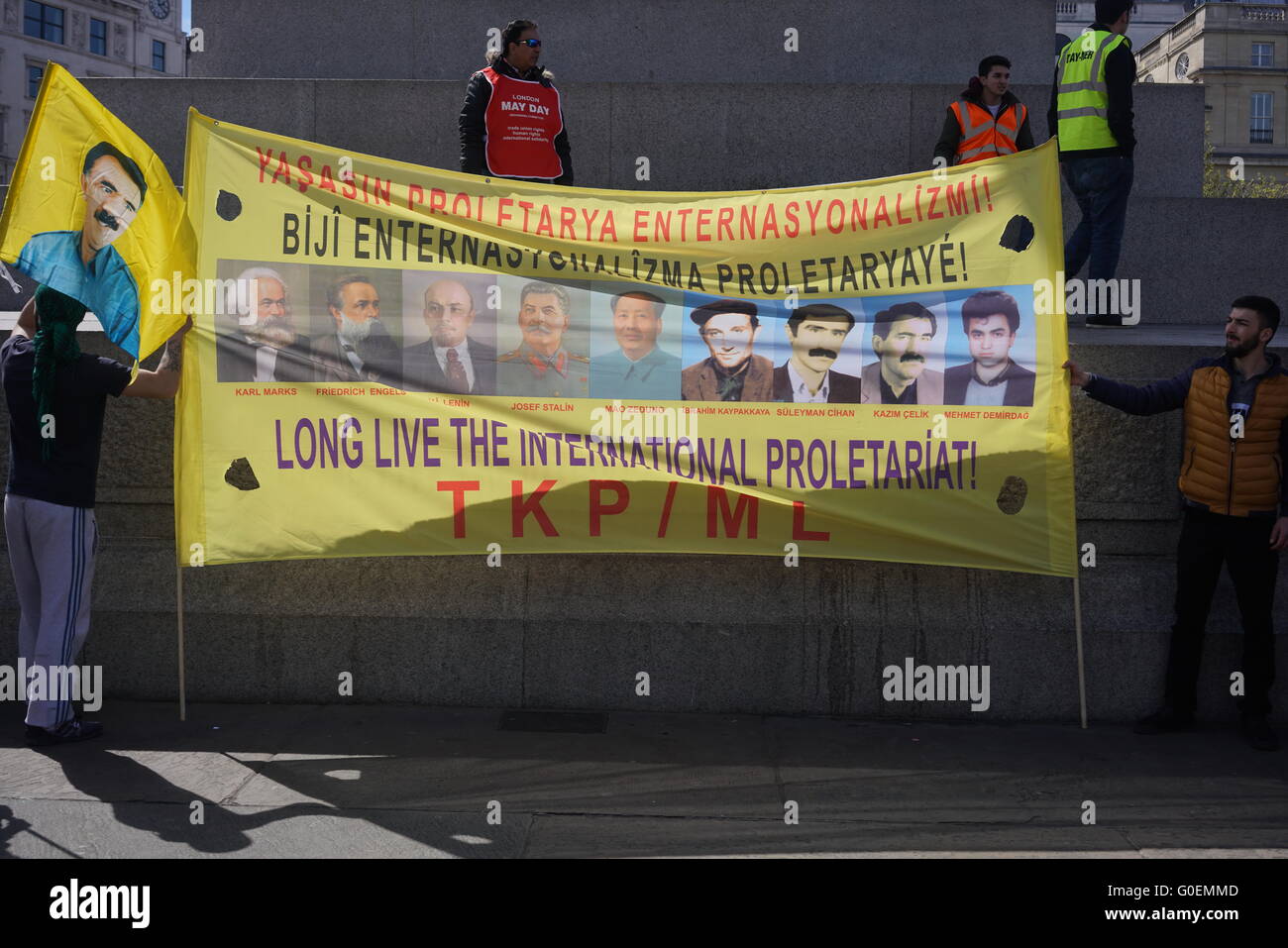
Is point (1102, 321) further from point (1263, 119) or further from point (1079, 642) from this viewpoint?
point (1263, 119)

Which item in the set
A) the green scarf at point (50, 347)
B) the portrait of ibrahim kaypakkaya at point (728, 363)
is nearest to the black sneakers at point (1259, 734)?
the portrait of ibrahim kaypakkaya at point (728, 363)

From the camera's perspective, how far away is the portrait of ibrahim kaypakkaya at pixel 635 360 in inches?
248

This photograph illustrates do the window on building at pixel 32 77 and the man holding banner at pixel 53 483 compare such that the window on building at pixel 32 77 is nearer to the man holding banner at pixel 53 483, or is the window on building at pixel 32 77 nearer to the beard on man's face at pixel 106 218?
the beard on man's face at pixel 106 218

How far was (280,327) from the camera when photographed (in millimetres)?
6227

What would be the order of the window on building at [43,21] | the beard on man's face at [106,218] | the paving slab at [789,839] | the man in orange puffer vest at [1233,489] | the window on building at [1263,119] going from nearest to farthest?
the paving slab at [789,839] < the beard on man's face at [106,218] < the man in orange puffer vest at [1233,489] < the window on building at [43,21] < the window on building at [1263,119]

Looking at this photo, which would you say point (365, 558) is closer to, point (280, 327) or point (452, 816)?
point (280, 327)

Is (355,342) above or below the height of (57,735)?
above

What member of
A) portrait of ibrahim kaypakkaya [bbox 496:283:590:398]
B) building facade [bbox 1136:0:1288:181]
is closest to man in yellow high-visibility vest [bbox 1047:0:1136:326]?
portrait of ibrahim kaypakkaya [bbox 496:283:590:398]

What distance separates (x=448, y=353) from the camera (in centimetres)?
630

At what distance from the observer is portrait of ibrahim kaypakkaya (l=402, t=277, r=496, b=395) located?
6.28m

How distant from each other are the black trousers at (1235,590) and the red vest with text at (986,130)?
361 cm

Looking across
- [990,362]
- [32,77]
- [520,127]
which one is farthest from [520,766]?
[32,77]

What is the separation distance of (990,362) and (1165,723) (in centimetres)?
207

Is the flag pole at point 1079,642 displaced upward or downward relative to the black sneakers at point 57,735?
upward
